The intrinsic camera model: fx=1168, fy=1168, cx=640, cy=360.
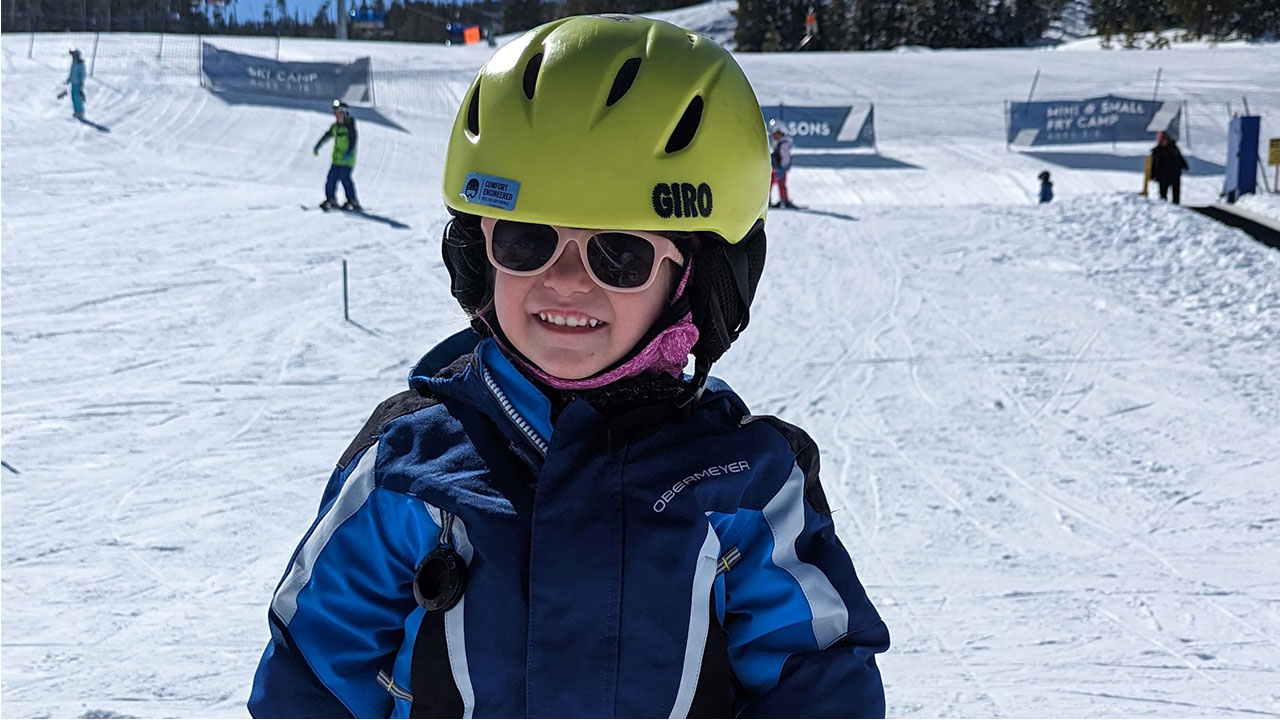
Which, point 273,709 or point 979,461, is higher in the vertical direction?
point 273,709

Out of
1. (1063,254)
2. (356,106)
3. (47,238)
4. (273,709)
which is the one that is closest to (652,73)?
(273,709)

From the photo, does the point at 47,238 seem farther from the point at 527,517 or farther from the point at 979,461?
the point at 527,517

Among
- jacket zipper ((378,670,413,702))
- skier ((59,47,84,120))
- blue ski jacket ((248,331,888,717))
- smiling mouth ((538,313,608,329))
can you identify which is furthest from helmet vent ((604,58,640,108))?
skier ((59,47,84,120))

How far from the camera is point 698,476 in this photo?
1.72 m

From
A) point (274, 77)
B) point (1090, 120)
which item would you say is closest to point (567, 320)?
point (1090, 120)

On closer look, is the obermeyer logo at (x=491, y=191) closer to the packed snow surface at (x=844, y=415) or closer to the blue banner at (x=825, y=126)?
the packed snow surface at (x=844, y=415)

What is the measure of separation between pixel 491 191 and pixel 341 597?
67 cm

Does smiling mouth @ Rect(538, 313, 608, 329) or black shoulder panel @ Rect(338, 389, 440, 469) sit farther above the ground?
smiling mouth @ Rect(538, 313, 608, 329)

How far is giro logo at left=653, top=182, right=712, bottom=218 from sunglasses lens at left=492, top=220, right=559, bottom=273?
0.59 ft

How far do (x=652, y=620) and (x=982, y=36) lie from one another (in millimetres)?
53770

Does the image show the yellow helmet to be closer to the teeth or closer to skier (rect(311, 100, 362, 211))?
the teeth

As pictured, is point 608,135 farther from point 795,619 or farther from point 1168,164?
point 1168,164

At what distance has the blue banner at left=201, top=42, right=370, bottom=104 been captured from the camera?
26.4 meters

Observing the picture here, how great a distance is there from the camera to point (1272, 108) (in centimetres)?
2797
